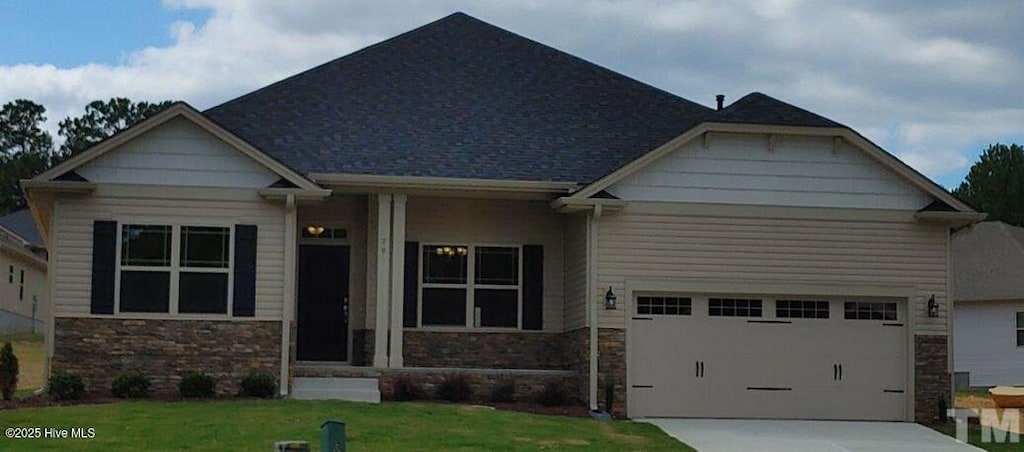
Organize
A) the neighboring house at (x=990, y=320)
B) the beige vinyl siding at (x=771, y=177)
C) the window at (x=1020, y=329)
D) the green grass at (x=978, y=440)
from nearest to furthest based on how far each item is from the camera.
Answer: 1. the green grass at (x=978, y=440)
2. the beige vinyl siding at (x=771, y=177)
3. the neighboring house at (x=990, y=320)
4. the window at (x=1020, y=329)

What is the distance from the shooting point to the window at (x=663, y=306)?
21.1 metres

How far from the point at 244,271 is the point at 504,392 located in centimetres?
425

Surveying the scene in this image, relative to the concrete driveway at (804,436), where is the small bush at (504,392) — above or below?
above

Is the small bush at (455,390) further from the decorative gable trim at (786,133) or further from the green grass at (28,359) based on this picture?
the green grass at (28,359)

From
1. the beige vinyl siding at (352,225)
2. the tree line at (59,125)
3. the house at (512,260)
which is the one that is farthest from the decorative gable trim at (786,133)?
the tree line at (59,125)

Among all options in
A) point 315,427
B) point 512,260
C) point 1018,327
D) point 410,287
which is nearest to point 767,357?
point 512,260

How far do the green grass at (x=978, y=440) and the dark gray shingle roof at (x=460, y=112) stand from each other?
6.54m

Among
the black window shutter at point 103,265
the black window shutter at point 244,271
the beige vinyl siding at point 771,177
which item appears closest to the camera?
the black window shutter at point 103,265

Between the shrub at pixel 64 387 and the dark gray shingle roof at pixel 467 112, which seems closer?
the shrub at pixel 64 387

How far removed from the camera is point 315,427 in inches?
649

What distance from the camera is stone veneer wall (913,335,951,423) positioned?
21.3 meters

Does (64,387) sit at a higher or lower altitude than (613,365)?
lower

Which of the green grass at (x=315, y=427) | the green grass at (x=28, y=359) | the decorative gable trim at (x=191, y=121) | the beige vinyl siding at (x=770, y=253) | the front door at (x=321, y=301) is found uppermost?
the decorative gable trim at (x=191, y=121)

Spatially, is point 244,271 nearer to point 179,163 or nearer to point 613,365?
point 179,163
